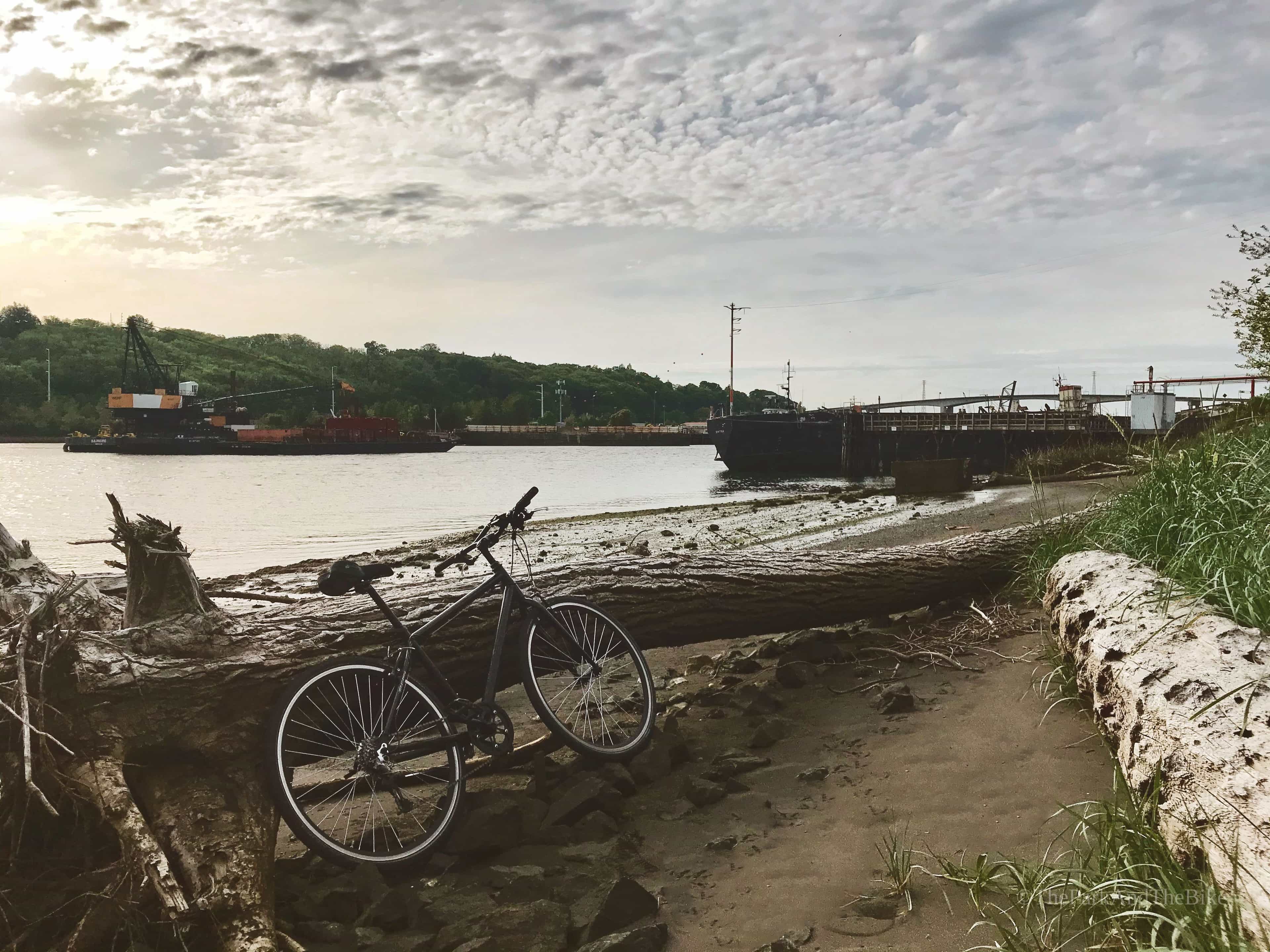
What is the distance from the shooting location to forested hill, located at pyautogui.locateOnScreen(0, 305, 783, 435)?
101 meters

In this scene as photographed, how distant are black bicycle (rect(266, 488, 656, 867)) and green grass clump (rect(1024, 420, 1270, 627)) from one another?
10.1 feet

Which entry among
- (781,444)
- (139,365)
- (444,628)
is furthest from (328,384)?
(444,628)

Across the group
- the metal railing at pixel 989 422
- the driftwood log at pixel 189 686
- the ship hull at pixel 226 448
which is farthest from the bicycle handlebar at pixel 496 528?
the ship hull at pixel 226 448

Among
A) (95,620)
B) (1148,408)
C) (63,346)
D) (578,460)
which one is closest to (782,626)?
(95,620)

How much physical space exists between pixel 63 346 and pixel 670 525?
11233cm

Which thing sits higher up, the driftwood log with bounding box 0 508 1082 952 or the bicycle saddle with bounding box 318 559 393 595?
the bicycle saddle with bounding box 318 559 393 595

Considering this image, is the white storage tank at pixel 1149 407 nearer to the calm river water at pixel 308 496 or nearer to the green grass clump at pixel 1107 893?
the calm river water at pixel 308 496

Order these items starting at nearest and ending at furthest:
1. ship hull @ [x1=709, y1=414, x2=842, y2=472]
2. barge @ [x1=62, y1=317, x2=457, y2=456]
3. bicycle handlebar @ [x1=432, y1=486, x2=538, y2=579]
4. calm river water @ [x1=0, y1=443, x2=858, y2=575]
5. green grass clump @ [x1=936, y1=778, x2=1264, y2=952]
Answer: green grass clump @ [x1=936, y1=778, x2=1264, y2=952] → bicycle handlebar @ [x1=432, y1=486, x2=538, y2=579] → calm river water @ [x1=0, y1=443, x2=858, y2=575] → ship hull @ [x1=709, y1=414, x2=842, y2=472] → barge @ [x1=62, y1=317, x2=457, y2=456]

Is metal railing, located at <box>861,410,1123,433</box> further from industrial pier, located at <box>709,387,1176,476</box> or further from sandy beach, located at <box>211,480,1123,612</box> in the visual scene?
sandy beach, located at <box>211,480,1123,612</box>

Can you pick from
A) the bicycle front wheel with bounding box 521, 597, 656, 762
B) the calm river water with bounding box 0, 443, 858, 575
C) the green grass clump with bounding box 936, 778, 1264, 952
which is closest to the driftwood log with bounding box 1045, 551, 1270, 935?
the green grass clump with bounding box 936, 778, 1264, 952

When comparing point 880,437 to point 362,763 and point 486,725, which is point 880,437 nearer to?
point 486,725

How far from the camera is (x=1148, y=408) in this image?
1358 inches

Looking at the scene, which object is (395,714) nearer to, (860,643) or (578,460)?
(860,643)

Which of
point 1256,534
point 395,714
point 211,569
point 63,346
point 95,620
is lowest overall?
point 211,569
